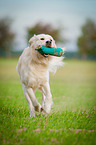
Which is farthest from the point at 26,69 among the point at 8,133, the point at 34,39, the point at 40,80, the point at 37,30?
the point at 37,30

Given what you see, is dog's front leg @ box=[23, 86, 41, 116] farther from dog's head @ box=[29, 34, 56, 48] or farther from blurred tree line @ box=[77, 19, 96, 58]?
blurred tree line @ box=[77, 19, 96, 58]

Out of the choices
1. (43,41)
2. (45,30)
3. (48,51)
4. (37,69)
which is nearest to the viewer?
(48,51)

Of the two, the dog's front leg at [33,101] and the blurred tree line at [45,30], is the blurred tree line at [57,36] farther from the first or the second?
the dog's front leg at [33,101]

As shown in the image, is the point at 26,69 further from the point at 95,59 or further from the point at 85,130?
the point at 95,59

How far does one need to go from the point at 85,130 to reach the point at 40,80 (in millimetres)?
1566

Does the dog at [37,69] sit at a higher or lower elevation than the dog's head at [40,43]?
lower

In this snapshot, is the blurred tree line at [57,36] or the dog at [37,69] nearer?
the dog at [37,69]

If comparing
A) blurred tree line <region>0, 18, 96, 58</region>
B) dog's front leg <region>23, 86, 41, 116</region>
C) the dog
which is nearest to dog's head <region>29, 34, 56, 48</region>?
the dog

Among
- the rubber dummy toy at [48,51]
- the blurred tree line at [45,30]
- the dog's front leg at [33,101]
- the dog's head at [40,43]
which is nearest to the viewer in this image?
the rubber dummy toy at [48,51]

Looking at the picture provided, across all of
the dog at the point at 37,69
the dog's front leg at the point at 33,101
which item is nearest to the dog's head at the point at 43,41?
the dog at the point at 37,69

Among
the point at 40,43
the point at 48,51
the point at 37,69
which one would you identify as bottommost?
the point at 37,69

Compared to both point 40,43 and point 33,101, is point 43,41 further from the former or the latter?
point 33,101

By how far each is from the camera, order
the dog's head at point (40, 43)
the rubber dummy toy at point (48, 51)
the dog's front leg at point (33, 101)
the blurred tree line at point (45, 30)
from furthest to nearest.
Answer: the blurred tree line at point (45, 30) < the dog's front leg at point (33, 101) < the dog's head at point (40, 43) < the rubber dummy toy at point (48, 51)

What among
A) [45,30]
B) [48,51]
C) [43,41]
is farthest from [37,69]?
[45,30]
